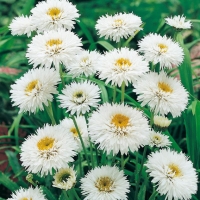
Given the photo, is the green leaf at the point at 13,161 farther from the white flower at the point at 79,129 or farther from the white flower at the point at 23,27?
the white flower at the point at 23,27

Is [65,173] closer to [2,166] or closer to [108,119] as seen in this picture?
[108,119]

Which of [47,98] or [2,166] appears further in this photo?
[2,166]

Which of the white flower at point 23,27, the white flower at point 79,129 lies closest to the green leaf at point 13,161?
the white flower at point 79,129

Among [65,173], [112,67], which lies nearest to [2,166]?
[65,173]

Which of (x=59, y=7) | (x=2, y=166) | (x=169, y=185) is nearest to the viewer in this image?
(x=169, y=185)

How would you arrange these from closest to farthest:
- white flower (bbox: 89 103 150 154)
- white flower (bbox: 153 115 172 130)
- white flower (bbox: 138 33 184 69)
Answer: white flower (bbox: 89 103 150 154) → white flower (bbox: 138 33 184 69) → white flower (bbox: 153 115 172 130)

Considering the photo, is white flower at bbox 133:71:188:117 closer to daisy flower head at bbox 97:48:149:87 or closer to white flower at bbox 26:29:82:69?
daisy flower head at bbox 97:48:149:87

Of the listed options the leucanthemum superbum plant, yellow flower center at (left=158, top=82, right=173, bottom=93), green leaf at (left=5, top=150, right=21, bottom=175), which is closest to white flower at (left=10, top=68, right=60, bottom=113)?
the leucanthemum superbum plant
